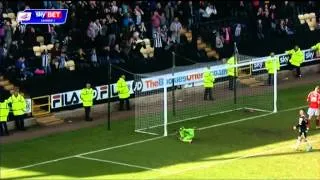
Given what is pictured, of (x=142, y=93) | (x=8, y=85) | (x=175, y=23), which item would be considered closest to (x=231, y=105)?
(x=142, y=93)

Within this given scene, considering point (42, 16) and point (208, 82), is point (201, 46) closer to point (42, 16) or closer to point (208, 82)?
point (208, 82)

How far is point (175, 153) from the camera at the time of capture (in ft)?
106

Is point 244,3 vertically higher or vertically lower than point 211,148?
higher

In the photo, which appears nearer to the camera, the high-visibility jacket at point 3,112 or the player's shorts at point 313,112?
the high-visibility jacket at point 3,112

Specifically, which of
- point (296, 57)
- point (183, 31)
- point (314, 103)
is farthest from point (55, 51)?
point (296, 57)

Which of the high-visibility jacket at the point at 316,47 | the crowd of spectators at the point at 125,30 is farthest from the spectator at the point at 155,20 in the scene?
the high-visibility jacket at the point at 316,47

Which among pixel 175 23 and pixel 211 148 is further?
pixel 175 23

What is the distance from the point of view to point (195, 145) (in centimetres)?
3356

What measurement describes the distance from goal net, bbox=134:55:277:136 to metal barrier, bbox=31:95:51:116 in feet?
13.6

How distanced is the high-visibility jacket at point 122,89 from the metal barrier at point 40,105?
3.50 m

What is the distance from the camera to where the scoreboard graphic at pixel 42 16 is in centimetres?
3281

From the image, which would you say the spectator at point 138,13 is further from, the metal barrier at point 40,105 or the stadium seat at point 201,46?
the metal barrier at point 40,105

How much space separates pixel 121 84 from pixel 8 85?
534 centimetres

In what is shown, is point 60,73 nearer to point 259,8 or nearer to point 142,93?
point 142,93
